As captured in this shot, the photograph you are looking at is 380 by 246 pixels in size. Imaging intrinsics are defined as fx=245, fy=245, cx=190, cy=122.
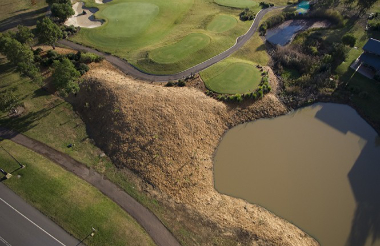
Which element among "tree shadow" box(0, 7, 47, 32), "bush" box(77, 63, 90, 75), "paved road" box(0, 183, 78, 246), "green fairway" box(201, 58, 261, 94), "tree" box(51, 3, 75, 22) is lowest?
"paved road" box(0, 183, 78, 246)

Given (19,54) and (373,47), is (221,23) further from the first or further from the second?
(19,54)

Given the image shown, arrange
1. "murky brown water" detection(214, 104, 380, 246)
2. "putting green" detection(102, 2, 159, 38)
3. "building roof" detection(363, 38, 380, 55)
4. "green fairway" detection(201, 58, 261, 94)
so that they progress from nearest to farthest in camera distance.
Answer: "murky brown water" detection(214, 104, 380, 246)
"green fairway" detection(201, 58, 261, 94)
"building roof" detection(363, 38, 380, 55)
"putting green" detection(102, 2, 159, 38)

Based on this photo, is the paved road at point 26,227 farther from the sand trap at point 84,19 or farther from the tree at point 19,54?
the sand trap at point 84,19

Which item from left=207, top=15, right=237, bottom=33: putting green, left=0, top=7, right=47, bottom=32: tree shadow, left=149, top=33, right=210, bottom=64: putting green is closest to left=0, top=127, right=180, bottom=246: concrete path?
left=149, top=33, right=210, bottom=64: putting green

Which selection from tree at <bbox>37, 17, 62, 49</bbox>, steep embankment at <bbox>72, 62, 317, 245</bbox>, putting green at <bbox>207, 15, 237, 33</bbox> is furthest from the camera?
putting green at <bbox>207, 15, 237, 33</bbox>

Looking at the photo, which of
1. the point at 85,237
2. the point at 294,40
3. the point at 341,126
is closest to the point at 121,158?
the point at 85,237

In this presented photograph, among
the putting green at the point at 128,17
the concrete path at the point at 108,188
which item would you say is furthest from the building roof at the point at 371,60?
the concrete path at the point at 108,188

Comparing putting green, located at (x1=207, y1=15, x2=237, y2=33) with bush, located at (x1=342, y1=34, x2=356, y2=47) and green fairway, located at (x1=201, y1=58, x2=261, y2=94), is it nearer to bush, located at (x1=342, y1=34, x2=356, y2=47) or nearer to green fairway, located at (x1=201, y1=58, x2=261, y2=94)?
green fairway, located at (x1=201, y1=58, x2=261, y2=94)
